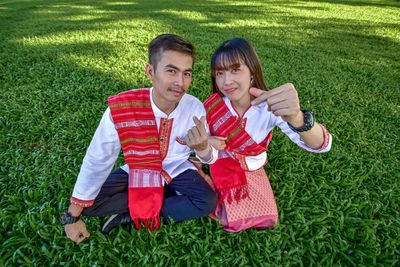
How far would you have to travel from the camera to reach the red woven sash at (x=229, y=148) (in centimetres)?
306

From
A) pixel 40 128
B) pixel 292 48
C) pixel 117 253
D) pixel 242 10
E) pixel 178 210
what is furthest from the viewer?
pixel 242 10

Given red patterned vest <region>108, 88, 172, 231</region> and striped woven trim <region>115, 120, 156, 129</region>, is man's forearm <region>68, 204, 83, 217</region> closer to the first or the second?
red patterned vest <region>108, 88, 172, 231</region>

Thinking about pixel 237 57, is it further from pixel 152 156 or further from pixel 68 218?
pixel 68 218

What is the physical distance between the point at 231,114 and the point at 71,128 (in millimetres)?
2630

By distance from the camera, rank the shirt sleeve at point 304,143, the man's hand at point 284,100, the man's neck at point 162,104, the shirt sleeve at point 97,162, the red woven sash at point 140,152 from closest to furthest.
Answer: the man's hand at point 284,100, the shirt sleeve at point 304,143, the shirt sleeve at point 97,162, the red woven sash at point 140,152, the man's neck at point 162,104

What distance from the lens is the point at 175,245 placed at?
2.83 m

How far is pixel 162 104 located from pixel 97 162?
2.32 feet

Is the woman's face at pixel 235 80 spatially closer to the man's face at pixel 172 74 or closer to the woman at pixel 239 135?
the woman at pixel 239 135

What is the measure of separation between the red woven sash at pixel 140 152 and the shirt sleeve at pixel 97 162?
0.24 feet

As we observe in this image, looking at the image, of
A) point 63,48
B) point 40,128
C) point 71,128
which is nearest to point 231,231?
point 71,128

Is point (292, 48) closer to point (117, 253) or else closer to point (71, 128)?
point (71, 128)

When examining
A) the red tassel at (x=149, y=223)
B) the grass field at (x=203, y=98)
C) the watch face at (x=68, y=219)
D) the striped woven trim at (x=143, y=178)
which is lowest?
the grass field at (x=203, y=98)

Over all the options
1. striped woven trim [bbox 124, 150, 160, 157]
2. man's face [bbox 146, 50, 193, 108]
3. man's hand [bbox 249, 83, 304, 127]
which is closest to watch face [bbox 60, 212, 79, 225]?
striped woven trim [bbox 124, 150, 160, 157]

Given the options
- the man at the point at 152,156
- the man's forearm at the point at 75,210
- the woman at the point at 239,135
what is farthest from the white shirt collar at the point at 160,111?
the man's forearm at the point at 75,210
